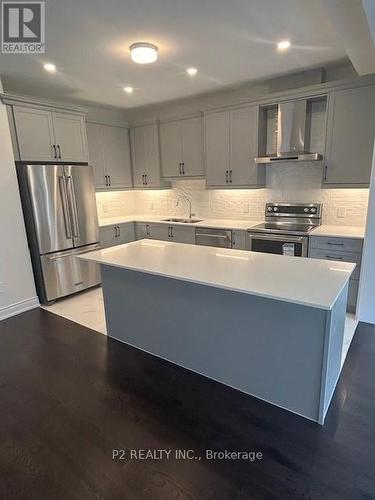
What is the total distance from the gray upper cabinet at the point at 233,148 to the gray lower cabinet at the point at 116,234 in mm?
1640

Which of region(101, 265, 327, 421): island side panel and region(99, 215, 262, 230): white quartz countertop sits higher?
region(99, 215, 262, 230): white quartz countertop

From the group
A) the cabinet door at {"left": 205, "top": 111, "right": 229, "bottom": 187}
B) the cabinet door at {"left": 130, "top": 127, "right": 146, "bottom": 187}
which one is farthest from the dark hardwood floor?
the cabinet door at {"left": 130, "top": 127, "right": 146, "bottom": 187}

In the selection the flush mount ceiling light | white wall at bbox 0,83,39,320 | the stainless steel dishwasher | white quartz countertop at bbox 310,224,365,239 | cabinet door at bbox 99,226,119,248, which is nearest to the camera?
the flush mount ceiling light

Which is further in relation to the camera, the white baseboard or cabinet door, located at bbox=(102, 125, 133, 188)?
cabinet door, located at bbox=(102, 125, 133, 188)

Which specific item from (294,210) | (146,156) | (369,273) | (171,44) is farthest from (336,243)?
(146,156)

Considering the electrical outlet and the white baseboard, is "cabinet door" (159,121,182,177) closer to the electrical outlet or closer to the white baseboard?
the electrical outlet

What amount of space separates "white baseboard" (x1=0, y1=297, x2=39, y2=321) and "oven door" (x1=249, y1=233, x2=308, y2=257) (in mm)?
2923

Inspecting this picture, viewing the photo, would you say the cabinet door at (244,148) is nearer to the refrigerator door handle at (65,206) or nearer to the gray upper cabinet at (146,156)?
the gray upper cabinet at (146,156)

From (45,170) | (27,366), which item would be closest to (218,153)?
(45,170)

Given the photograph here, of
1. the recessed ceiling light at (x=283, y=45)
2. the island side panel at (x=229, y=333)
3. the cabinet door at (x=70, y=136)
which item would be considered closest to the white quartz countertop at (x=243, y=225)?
the cabinet door at (x=70, y=136)

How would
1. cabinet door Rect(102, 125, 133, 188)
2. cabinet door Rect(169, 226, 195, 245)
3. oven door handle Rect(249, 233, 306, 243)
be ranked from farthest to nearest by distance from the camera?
cabinet door Rect(102, 125, 133, 188), cabinet door Rect(169, 226, 195, 245), oven door handle Rect(249, 233, 306, 243)

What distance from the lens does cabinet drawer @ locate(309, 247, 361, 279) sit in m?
3.13

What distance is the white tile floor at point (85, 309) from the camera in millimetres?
3334

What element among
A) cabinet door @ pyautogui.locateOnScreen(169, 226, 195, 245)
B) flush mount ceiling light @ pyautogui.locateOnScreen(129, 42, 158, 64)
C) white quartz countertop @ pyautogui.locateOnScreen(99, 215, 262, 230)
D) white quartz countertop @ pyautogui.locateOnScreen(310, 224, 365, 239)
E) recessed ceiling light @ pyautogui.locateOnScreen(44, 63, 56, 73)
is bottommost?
cabinet door @ pyautogui.locateOnScreen(169, 226, 195, 245)
